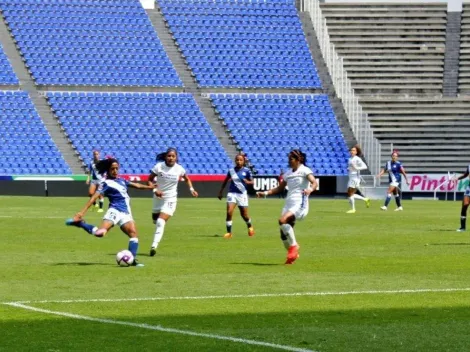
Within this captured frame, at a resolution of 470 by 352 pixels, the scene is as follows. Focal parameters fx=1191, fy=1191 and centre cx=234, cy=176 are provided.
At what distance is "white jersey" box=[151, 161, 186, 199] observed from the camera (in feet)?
80.0

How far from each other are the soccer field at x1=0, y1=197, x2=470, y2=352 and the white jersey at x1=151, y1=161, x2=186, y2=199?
121 centimetres

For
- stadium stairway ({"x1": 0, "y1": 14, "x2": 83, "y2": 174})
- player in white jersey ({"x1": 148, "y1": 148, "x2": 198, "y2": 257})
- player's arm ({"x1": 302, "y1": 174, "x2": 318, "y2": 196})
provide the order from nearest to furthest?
player's arm ({"x1": 302, "y1": 174, "x2": 318, "y2": 196}) < player in white jersey ({"x1": 148, "y1": 148, "x2": 198, "y2": 257}) < stadium stairway ({"x1": 0, "y1": 14, "x2": 83, "y2": 174})

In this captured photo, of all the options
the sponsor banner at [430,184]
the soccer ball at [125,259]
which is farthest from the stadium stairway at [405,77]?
the soccer ball at [125,259]

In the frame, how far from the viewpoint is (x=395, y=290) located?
16359mm

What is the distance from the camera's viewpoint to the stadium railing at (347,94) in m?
62.4

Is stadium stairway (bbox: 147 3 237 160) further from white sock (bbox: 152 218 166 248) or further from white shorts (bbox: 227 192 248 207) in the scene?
white sock (bbox: 152 218 166 248)

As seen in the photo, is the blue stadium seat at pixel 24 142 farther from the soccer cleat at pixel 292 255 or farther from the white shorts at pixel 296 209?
the soccer cleat at pixel 292 255

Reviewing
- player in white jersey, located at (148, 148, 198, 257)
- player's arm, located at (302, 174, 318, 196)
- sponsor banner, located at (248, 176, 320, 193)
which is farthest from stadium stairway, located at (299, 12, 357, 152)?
player's arm, located at (302, 174, 318, 196)

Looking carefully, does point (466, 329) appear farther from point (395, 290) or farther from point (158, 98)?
point (158, 98)

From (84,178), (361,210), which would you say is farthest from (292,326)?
(84,178)

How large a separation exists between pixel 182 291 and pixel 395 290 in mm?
2924

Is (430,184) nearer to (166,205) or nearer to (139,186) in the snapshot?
(166,205)

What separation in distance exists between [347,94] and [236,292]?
162 ft

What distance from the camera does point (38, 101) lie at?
6112 cm
